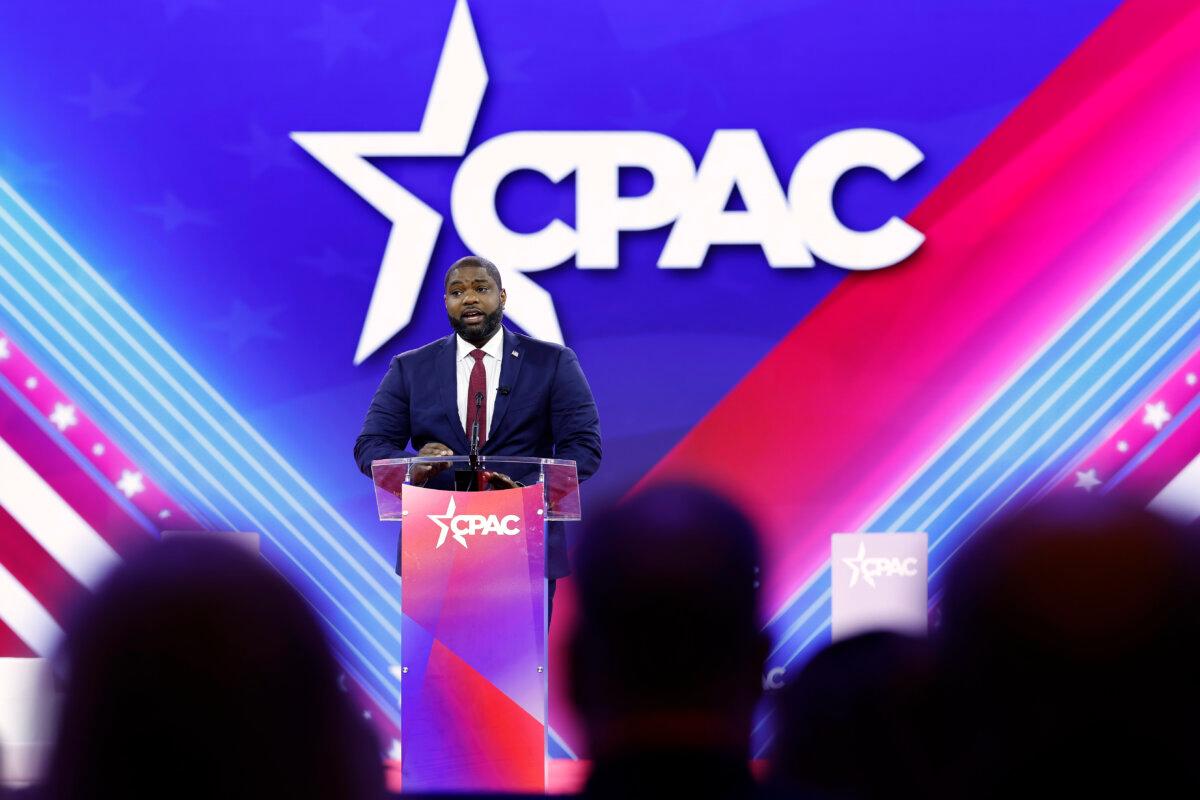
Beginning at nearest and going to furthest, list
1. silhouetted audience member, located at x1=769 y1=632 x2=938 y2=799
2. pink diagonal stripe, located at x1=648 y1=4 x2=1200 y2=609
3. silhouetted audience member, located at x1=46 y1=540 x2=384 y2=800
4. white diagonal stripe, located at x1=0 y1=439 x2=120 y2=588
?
silhouetted audience member, located at x1=46 y1=540 x2=384 y2=800
silhouetted audience member, located at x1=769 y1=632 x2=938 y2=799
pink diagonal stripe, located at x1=648 y1=4 x2=1200 y2=609
white diagonal stripe, located at x1=0 y1=439 x2=120 y2=588

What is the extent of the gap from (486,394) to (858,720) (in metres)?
2.63

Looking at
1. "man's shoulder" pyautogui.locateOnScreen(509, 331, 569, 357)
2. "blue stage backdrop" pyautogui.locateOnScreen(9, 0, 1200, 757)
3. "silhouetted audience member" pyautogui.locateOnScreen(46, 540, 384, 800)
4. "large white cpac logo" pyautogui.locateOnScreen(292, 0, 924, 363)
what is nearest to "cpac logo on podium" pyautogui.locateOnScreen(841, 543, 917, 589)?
"blue stage backdrop" pyautogui.locateOnScreen(9, 0, 1200, 757)

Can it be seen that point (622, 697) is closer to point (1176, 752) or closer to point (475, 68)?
point (1176, 752)

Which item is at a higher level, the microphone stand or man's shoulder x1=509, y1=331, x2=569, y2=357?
man's shoulder x1=509, y1=331, x2=569, y2=357

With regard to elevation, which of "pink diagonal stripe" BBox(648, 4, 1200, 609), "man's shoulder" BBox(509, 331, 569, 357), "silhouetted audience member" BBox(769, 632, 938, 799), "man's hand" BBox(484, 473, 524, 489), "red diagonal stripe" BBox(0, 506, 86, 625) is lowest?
"silhouetted audience member" BBox(769, 632, 938, 799)

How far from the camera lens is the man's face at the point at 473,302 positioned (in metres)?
3.64

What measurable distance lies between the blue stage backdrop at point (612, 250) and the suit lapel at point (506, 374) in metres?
1.31

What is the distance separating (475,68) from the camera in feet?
16.2

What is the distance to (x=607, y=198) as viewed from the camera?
16.2 ft

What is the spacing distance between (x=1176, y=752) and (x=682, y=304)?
405 cm

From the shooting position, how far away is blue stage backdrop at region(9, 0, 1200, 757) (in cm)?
492

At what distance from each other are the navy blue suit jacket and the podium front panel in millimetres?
815

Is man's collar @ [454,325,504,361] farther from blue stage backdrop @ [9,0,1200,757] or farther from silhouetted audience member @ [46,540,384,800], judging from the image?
silhouetted audience member @ [46,540,384,800]

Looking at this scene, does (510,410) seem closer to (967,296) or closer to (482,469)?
(482,469)
